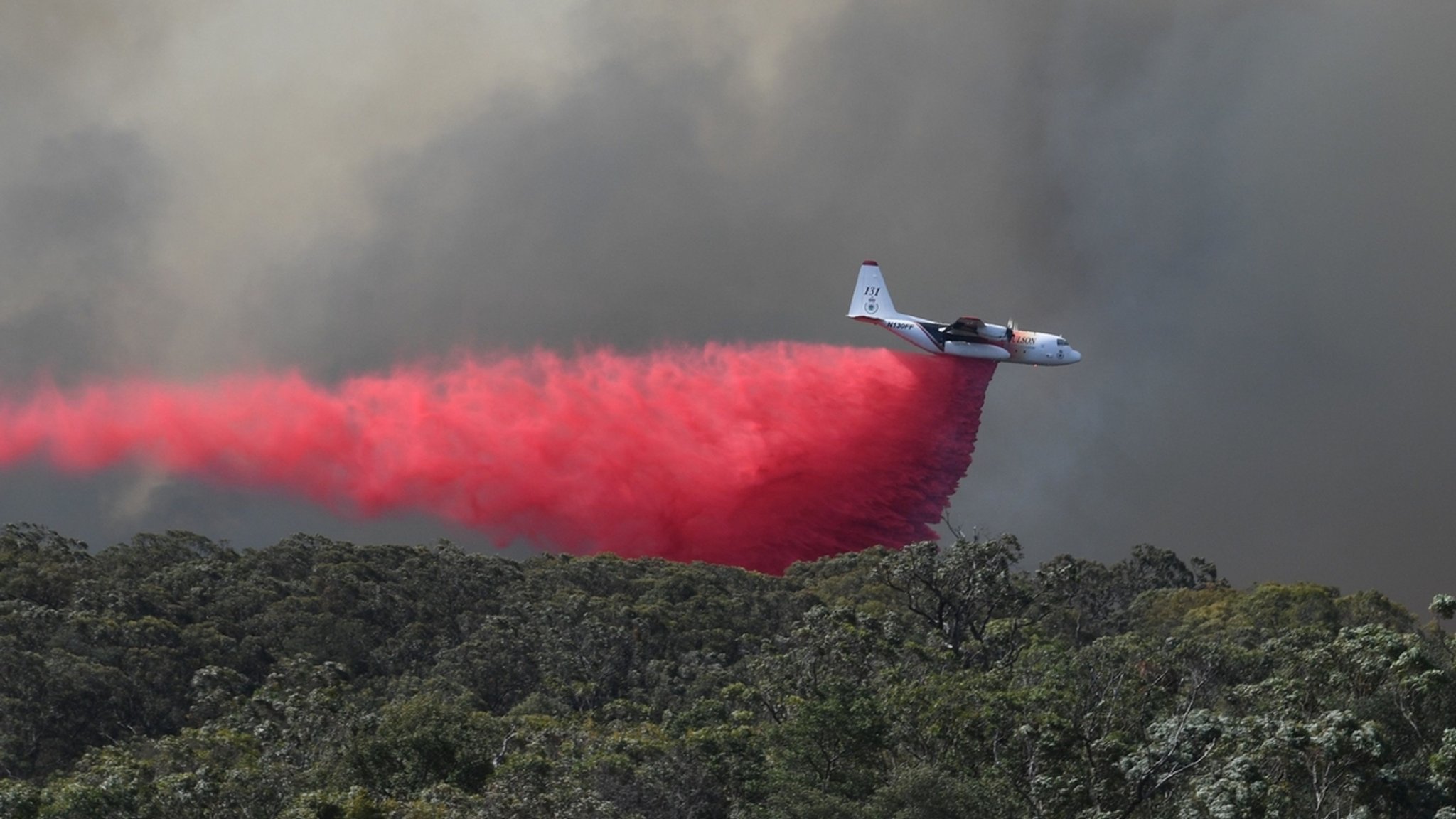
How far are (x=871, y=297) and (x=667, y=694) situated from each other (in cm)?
2414

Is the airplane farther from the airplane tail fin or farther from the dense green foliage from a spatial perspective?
the dense green foliage

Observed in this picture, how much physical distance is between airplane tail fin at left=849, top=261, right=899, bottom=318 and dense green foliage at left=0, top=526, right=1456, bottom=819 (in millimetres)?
16119

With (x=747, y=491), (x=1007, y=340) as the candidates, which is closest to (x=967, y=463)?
(x=1007, y=340)

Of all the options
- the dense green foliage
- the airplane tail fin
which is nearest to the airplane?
the airplane tail fin

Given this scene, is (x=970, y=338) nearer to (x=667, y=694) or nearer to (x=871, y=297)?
(x=871, y=297)

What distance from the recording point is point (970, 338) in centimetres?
8844

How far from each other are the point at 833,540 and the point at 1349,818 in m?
53.0

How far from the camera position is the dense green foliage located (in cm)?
4553

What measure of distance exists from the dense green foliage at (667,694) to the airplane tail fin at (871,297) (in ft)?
52.9

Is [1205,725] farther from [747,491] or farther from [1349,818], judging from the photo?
[747,491]

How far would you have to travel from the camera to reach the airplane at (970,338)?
88.3m

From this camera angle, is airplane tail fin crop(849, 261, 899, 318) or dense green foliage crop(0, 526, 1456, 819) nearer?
dense green foliage crop(0, 526, 1456, 819)

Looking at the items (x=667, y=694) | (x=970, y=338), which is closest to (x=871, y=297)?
(x=970, y=338)

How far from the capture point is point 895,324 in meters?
89.8
